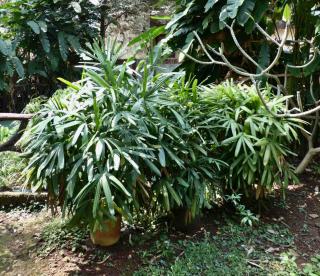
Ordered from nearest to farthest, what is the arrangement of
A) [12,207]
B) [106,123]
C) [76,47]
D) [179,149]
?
[106,123]
[179,149]
[12,207]
[76,47]

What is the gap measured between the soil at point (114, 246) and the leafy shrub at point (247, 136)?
Answer: 38cm

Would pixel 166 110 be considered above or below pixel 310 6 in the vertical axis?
below

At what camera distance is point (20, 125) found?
318 centimetres

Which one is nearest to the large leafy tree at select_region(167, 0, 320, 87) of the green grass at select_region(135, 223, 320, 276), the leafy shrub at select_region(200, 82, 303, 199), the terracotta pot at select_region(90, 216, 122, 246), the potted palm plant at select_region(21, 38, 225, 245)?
the leafy shrub at select_region(200, 82, 303, 199)

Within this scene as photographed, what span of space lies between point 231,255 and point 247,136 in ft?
2.74

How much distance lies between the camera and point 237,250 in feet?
8.72

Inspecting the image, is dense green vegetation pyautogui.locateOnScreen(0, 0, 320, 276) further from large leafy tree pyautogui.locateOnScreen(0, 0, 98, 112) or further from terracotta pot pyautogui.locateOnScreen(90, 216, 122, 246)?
large leafy tree pyautogui.locateOnScreen(0, 0, 98, 112)

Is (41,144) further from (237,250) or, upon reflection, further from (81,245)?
(237,250)

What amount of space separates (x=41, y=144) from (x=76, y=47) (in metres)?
2.28

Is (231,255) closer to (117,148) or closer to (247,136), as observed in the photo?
(247,136)

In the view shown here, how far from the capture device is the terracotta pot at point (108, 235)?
2.57m

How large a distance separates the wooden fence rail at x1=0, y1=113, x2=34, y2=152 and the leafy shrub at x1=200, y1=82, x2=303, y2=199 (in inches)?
55.9

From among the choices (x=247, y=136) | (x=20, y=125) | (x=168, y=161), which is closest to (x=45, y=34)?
(x=20, y=125)

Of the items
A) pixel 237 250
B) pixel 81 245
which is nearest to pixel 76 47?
pixel 81 245
